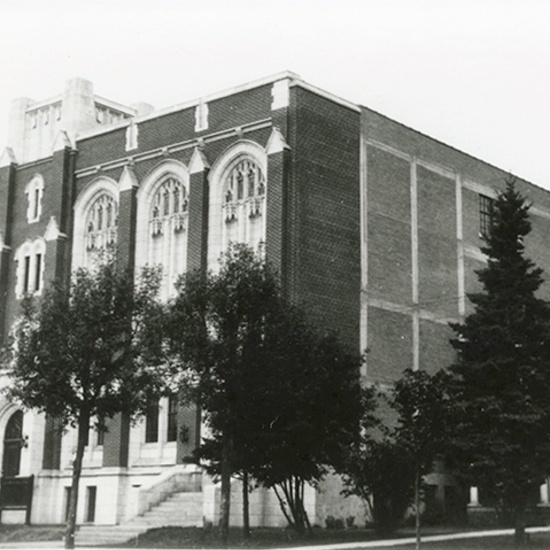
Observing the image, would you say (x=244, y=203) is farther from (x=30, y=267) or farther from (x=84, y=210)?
(x=30, y=267)

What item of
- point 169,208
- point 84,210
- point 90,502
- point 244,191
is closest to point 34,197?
point 84,210

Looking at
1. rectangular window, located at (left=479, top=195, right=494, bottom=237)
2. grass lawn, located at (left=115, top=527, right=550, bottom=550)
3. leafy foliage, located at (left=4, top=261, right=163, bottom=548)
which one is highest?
rectangular window, located at (left=479, top=195, right=494, bottom=237)

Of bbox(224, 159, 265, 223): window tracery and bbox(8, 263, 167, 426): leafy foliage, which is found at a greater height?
bbox(224, 159, 265, 223): window tracery

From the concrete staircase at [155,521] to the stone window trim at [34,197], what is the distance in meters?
Result: 16.4

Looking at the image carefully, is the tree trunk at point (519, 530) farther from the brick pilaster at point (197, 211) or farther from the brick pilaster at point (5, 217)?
the brick pilaster at point (5, 217)

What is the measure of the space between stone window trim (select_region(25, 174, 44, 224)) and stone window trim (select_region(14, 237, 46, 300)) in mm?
1323

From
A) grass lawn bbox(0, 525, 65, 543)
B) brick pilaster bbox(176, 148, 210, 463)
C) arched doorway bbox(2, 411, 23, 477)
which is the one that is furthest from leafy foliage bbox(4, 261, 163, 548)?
arched doorway bbox(2, 411, 23, 477)

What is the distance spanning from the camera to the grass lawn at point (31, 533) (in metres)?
36.5

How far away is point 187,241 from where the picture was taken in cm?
4125

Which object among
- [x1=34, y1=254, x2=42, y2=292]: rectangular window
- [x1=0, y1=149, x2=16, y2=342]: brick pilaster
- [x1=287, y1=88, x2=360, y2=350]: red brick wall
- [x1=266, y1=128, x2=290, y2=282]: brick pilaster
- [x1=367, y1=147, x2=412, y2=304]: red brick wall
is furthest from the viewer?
[x1=0, y1=149, x2=16, y2=342]: brick pilaster

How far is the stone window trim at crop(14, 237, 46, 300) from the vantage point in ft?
152

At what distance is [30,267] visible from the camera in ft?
153

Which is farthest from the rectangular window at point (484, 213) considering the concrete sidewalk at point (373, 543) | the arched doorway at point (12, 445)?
the arched doorway at point (12, 445)

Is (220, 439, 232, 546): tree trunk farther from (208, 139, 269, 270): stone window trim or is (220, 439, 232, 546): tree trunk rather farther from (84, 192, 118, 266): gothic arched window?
(84, 192, 118, 266): gothic arched window
